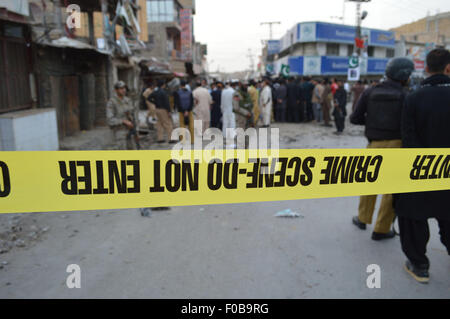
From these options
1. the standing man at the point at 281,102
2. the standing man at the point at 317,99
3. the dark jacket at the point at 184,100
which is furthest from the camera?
the standing man at the point at 281,102

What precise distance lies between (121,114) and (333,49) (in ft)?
131

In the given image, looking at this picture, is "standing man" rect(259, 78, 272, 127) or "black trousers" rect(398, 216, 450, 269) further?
"standing man" rect(259, 78, 272, 127)

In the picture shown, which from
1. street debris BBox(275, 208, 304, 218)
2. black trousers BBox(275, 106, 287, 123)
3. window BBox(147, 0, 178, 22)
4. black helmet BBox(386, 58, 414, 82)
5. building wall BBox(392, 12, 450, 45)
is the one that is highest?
building wall BBox(392, 12, 450, 45)

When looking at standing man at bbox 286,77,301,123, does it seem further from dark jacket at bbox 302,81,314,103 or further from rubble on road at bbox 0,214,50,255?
rubble on road at bbox 0,214,50,255

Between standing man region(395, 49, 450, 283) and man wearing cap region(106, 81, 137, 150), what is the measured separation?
371cm

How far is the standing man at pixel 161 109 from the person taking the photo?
32.8 feet

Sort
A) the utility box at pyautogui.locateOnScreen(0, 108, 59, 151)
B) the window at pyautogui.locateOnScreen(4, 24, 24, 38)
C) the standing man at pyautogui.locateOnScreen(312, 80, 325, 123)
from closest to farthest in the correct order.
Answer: the utility box at pyautogui.locateOnScreen(0, 108, 59, 151) < the window at pyautogui.locateOnScreen(4, 24, 24, 38) < the standing man at pyautogui.locateOnScreen(312, 80, 325, 123)

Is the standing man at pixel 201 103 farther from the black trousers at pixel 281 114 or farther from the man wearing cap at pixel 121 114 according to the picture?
the black trousers at pixel 281 114

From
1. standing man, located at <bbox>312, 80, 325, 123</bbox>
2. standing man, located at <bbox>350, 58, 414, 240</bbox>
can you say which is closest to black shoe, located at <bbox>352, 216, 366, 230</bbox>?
standing man, located at <bbox>350, 58, 414, 240</bbox>

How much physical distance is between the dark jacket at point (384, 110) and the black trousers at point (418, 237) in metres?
0.90

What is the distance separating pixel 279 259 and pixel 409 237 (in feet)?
3.68

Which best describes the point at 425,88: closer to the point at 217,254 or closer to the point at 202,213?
the point at 217,254

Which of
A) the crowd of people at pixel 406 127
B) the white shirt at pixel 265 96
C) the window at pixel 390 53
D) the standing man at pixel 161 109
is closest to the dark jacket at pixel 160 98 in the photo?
the standing man at pixel 161 109

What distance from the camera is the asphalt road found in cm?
284
